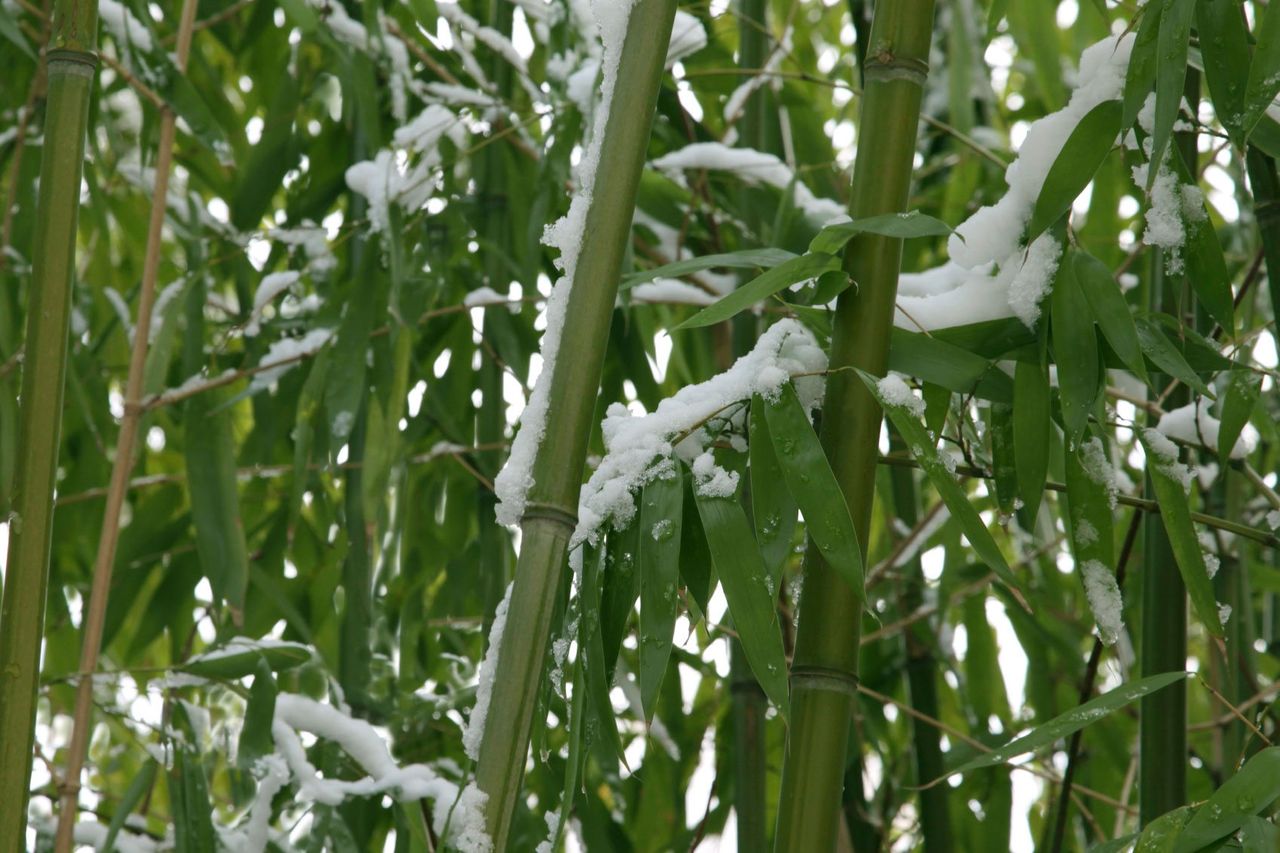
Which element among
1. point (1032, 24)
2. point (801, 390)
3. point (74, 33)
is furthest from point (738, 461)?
point (1032, 24)

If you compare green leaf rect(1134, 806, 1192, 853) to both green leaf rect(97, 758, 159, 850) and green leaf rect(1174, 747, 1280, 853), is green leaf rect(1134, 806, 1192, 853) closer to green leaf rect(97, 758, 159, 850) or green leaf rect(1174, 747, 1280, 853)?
green leaf rect(1174, 747, 1280, 853)

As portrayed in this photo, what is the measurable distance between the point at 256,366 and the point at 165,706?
1.06ft

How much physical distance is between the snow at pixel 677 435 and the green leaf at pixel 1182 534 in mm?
175

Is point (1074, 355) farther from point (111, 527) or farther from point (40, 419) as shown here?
point (111, 527)

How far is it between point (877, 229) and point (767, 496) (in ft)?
0.44

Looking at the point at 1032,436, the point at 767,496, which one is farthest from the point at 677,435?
the point at 1032,436

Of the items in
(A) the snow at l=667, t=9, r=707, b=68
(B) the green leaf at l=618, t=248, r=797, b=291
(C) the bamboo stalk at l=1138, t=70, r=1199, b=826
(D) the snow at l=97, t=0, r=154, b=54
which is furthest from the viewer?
(A) the snow at l=667, t=9, r=707, b=68

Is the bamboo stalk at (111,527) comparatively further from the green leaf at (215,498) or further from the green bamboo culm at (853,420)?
the green bamboo culm at (853,420)

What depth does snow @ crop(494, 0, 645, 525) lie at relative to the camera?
0.62 meters

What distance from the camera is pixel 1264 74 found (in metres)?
0.62

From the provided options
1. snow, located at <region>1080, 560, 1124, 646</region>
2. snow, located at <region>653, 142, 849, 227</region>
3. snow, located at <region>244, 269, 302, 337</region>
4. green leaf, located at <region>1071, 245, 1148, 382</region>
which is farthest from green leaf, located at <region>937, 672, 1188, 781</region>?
snow, located at <region>244, 269, 302, 337</region>

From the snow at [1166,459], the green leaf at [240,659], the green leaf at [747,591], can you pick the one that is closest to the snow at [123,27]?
the green leaf at [240,659]

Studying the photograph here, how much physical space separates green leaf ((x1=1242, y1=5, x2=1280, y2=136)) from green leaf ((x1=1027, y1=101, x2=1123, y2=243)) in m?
0.06

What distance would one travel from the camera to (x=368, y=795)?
0.99 meters
